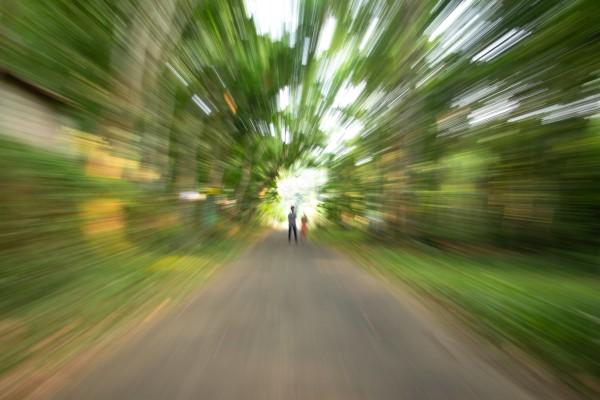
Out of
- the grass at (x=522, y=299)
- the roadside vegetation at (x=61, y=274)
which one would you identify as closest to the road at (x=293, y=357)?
the roadside vegetation at (x=61, y=274)

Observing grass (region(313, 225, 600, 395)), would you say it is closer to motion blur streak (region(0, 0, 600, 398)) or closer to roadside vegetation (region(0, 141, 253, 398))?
motion blur streak (region(0, 0, 600, 398))

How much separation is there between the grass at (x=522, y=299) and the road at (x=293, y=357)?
716 millimetres

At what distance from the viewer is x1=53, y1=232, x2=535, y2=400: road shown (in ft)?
8.54

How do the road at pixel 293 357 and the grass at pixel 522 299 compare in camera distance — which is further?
the grass at pixel 522 299

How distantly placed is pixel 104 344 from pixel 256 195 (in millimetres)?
30691

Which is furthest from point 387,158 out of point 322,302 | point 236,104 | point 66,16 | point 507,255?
point 66,16

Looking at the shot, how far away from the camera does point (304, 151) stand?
35.1 meters

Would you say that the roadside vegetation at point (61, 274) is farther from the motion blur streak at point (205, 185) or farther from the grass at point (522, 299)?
the grass at point (522, 299)

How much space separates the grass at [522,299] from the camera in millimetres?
3308

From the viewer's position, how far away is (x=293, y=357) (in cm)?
317

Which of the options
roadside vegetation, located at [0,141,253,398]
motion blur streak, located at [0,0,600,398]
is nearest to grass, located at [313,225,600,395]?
motion blur streak, located at [0,0,600,398]

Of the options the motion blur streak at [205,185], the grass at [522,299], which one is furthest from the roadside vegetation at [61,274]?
the grass at [522,299]

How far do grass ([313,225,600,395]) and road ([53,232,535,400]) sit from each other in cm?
72

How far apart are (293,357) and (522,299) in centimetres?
467
